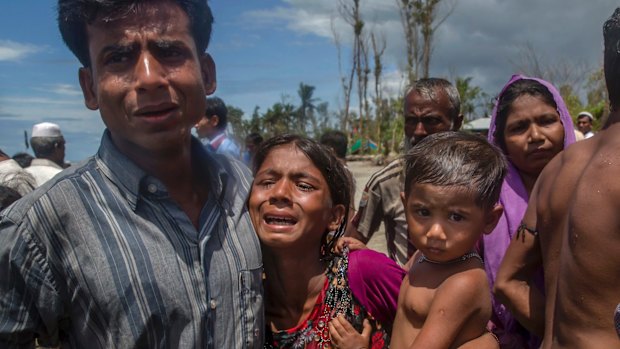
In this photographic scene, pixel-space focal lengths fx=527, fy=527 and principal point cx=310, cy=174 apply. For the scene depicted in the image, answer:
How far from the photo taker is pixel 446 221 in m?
1.83

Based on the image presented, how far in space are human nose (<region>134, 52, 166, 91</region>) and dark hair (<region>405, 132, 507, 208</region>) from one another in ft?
3.07

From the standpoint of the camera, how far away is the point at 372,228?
3354mm

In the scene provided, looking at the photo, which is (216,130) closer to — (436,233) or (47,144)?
(47,144)

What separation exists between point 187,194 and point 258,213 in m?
0.27

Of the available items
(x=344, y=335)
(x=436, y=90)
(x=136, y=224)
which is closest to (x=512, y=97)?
(x=436, y=90)

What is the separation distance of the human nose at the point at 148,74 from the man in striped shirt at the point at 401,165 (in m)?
1.85

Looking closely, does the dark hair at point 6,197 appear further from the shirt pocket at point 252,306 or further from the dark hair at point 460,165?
the dark hair at point 460,165

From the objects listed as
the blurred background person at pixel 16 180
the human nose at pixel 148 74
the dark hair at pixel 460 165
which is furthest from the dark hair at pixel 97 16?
the blurred background person at pixel 16 180

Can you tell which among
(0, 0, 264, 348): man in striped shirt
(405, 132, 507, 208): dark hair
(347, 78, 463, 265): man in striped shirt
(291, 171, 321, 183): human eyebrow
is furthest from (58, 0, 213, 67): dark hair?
(347, 78, 463, 265): man in striped shirt

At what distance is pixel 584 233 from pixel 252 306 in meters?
1.05

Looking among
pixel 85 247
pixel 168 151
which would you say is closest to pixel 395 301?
pixel 168 151

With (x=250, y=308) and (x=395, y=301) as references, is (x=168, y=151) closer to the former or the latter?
(x=250, y=308)

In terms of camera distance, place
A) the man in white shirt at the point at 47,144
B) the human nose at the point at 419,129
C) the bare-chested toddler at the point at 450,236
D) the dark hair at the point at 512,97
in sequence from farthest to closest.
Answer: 1. the man in white shirt at the point at 47,144
2. the human nose at the point at 419,129
3. the dark hair at the point at 512,97
4. the bare-chested toddler at the point at 450,236

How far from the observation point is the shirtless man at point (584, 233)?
1571 millimetres
